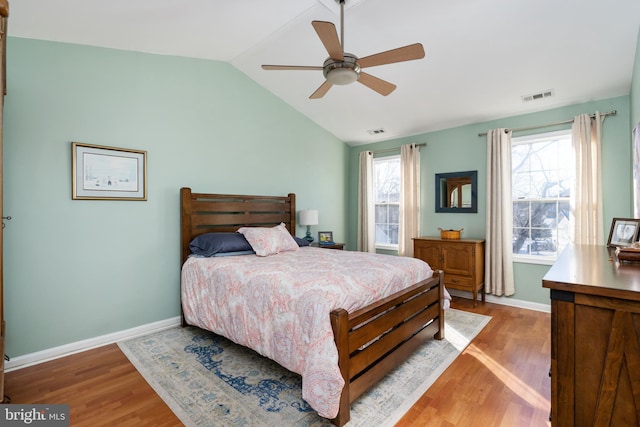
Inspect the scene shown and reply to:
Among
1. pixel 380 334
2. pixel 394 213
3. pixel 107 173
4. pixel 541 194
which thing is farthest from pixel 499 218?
pixel 107 173

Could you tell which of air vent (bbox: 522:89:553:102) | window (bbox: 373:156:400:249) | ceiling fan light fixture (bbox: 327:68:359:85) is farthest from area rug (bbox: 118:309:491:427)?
air vent (bbox: 522:89:553:102)

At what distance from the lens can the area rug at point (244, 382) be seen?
6.10 ft

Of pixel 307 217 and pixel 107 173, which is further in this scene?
pixel 307 217

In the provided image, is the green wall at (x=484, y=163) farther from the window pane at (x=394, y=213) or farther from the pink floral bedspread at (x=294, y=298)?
the pink floral bedspread at (x=294, y=298)

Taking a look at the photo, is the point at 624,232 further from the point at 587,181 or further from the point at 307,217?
the point at 307,217

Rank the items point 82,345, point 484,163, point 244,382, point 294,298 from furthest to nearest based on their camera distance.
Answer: point 484,163 < point 82,345 < point 244,382 < point 294,298

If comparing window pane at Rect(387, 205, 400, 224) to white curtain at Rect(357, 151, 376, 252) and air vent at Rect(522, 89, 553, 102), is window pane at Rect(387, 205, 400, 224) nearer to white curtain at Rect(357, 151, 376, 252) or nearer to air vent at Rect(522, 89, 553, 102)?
white curtain at Rect(357, 151, 376, 252)

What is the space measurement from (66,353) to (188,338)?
981mm

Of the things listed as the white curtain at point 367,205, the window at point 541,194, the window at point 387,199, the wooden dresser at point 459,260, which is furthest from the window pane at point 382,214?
the window at point 541,194

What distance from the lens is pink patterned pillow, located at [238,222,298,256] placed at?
10.8 feet

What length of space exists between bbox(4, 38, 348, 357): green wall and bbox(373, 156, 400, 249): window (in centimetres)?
232

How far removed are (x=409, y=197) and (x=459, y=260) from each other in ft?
4.18
